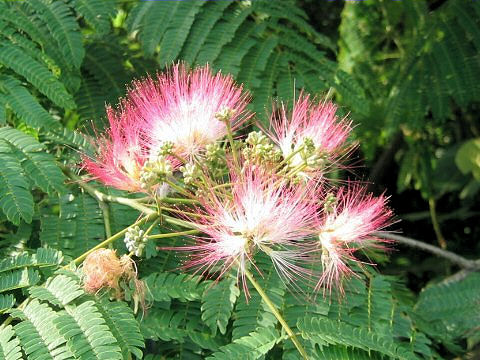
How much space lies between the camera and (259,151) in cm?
209

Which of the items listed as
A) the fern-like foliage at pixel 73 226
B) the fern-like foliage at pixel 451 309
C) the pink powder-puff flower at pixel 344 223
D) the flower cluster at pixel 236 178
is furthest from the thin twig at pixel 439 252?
the fern-like foliage at pixel 73 226

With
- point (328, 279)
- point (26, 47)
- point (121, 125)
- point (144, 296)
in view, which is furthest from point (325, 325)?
point (26, 47)

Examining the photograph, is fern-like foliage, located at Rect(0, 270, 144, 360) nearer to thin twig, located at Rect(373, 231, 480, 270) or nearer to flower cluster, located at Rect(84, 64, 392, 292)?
flower cluster, located at Rect(84, 64, 392, 292)

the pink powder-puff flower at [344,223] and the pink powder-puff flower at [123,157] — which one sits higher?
the pink powder-puff flower at [123,157]

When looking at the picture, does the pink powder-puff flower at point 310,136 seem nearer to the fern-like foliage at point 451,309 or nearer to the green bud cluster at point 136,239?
the green bud cluster at point 136,239

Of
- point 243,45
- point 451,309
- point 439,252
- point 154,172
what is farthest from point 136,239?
point 439,252

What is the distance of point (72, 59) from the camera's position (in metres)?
2.91

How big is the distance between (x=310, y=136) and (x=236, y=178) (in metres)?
0.31

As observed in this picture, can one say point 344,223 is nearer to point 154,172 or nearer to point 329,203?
point 329,203

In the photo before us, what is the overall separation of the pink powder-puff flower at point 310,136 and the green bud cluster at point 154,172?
373 millimetres

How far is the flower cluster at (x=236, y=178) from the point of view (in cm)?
206

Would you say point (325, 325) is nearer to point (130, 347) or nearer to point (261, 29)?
point (130, 347)

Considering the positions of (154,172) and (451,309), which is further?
(451,309)

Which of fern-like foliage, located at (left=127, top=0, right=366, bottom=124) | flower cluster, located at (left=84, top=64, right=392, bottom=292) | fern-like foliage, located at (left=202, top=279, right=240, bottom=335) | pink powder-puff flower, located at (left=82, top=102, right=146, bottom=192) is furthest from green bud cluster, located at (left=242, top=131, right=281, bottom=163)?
fern-like foliage, located at (left=127, top=0, right=366, bottom=124)
